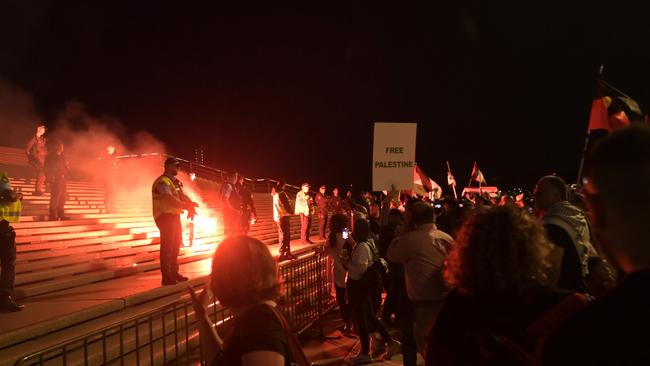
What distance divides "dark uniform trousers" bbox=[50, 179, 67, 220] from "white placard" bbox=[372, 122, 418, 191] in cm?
779

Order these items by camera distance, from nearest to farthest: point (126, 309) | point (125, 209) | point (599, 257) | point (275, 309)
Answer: point (275, 309)
point (599, 257)
point (126, 309)
point (125, 209)

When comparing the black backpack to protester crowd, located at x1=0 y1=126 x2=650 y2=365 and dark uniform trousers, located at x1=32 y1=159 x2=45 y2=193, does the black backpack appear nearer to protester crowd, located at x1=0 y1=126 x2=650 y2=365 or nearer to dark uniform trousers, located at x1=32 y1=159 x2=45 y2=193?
protester crowd, located at x1=0 y1=126 x2=650 y2=365

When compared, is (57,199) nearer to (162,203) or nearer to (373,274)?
(162,203)

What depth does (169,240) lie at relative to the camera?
7430 mm

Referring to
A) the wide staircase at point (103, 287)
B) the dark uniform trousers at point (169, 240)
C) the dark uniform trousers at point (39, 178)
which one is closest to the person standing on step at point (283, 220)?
the wide staircase at point (103, 287)


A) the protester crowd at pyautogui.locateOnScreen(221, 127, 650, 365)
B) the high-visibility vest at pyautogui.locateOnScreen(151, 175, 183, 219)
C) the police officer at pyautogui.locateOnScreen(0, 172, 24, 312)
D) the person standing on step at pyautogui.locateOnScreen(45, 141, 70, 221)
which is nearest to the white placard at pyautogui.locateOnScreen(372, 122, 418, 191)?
the protester crowd at pyautogui.locateOnScreen(221, 127, 650, 365)

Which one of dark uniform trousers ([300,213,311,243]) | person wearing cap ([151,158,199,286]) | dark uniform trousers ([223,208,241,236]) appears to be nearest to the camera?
person wearing cap ([151,158,199,286])

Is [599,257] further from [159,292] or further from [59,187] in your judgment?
[59,187]

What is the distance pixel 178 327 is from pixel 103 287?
2.41 m

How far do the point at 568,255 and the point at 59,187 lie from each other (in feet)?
34.5

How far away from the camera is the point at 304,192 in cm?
1527

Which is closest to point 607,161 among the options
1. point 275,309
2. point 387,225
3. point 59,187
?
point 275,309

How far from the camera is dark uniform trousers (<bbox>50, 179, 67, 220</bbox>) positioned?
10734 millimetres

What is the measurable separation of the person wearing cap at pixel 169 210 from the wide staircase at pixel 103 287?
0.44m
